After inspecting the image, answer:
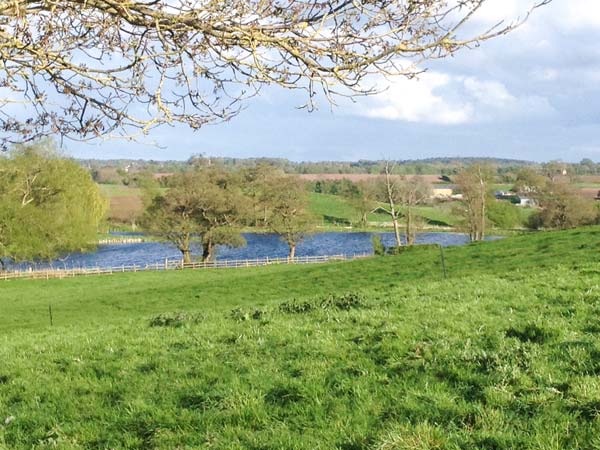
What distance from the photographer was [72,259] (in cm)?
6350

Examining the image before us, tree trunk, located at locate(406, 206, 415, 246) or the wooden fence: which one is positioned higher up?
tree trunk, located at locate(406, 206, 415, 246)

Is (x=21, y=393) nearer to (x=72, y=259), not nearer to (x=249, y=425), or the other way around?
(x=249, y=425)

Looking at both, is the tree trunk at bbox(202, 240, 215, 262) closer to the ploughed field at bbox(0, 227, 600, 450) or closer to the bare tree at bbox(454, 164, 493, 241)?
the bare tree at bbox(454, 164, 493, 241)

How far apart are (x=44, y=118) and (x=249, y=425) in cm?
343

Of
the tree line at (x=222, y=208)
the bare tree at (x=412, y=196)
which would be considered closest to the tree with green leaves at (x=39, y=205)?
the tree line at (x=222, y=208)

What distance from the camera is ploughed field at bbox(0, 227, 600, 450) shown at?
409cm

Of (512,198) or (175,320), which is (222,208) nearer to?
(175,320)

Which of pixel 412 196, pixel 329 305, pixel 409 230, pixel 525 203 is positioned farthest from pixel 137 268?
pixel 525 203

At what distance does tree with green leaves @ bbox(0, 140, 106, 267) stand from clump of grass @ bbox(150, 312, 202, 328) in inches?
1360

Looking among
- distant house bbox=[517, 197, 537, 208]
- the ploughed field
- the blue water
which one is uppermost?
the ploughed field

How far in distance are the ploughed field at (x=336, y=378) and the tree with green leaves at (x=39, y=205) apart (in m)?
36.0

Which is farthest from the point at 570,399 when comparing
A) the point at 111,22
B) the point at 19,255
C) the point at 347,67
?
the point at 19,255

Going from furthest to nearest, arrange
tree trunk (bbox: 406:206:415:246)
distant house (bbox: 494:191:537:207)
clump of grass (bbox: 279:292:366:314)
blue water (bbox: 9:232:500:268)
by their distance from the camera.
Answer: distant house (bbox: 494:191:537:207), blue water (bbox: 9:232:500:268), tree trunk (bbox: 406:206:415:246), clump of grass (bbox: 279:292:366:314)

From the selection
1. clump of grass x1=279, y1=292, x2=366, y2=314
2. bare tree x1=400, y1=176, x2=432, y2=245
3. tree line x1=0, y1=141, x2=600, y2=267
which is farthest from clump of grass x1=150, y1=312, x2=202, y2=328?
bare tree x1=400, y1=176, x2=432, y2=245
